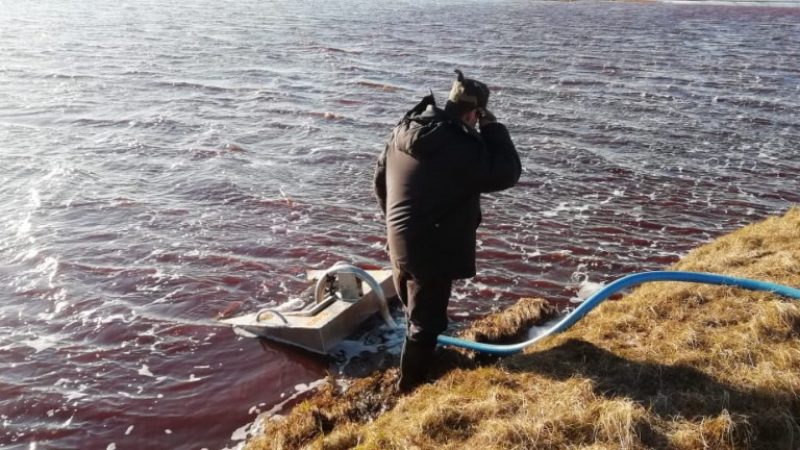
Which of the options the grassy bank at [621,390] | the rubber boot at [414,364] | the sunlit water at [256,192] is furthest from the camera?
the sunlit water at [256,192]

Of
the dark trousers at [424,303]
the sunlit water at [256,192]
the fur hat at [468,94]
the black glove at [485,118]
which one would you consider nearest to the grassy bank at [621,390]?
the dark trousers at [424,303]

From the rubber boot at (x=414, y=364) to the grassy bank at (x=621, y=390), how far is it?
0.53ft

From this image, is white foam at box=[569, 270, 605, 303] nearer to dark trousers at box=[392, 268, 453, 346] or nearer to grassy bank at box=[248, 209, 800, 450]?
grassy bank at box=[248, 209, 800, 450]

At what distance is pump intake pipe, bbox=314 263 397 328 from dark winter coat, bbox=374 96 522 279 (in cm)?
178

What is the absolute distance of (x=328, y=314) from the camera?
6.74 meters

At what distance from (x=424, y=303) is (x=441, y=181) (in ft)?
3.42

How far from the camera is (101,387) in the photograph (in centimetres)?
641

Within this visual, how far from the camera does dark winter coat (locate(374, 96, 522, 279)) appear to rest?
14.5ft

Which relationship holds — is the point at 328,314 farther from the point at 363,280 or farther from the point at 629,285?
the point at 629,285

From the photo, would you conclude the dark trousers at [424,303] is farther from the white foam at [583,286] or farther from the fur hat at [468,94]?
the white foam at [583,286]

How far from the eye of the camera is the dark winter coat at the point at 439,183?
174 inches

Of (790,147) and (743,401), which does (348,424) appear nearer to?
(743,401)

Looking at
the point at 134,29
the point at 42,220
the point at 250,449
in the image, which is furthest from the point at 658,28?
the point at 250,449

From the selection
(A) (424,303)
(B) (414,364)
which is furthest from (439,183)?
(B) (414,364)
